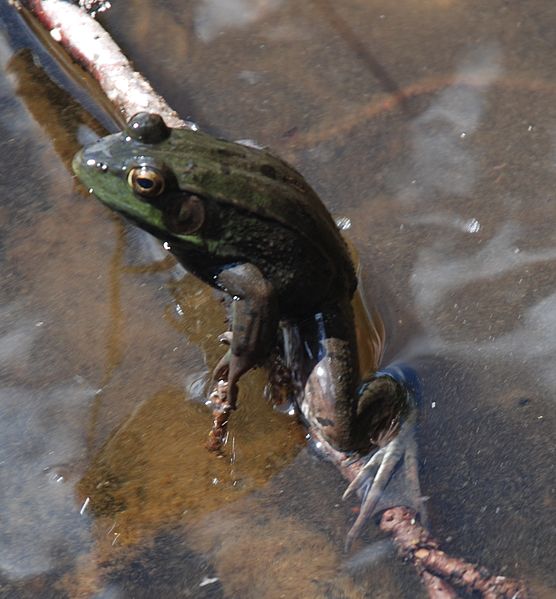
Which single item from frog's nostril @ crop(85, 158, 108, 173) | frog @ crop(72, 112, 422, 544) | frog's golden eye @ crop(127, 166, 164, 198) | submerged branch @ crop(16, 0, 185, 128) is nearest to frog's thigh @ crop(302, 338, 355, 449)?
frog @ crop(72, 112, 422, 544)

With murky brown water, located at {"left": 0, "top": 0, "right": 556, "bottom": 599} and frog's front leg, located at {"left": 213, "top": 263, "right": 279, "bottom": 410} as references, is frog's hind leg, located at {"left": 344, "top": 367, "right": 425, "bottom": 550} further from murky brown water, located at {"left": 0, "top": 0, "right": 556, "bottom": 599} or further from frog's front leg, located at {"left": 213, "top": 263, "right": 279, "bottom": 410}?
frog's front leg, located at {"left": 213, "top": 263, "right": 279, "bottom": 410}

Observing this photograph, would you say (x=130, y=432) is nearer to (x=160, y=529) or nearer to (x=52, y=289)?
(x=160, y=529)

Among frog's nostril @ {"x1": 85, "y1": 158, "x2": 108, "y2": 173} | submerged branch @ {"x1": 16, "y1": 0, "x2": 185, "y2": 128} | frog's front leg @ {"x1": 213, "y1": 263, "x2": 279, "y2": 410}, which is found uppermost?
frog's nostril @ {"x1": 85, "y1": 158, "x2": 108, "y2": 173}

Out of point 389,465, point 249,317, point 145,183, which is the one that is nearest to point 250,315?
point 249,317

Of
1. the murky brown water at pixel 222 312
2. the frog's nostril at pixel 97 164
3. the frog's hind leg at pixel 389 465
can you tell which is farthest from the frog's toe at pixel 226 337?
the frog's nostril at pixel 97 164

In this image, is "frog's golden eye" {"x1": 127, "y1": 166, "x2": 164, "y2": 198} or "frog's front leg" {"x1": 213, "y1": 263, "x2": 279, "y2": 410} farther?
"frog's front leg" {"x1": 213, "y1": 263, "x2": 279, "y2": 410}

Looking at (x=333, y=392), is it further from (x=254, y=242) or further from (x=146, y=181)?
(x=146, y=181)
